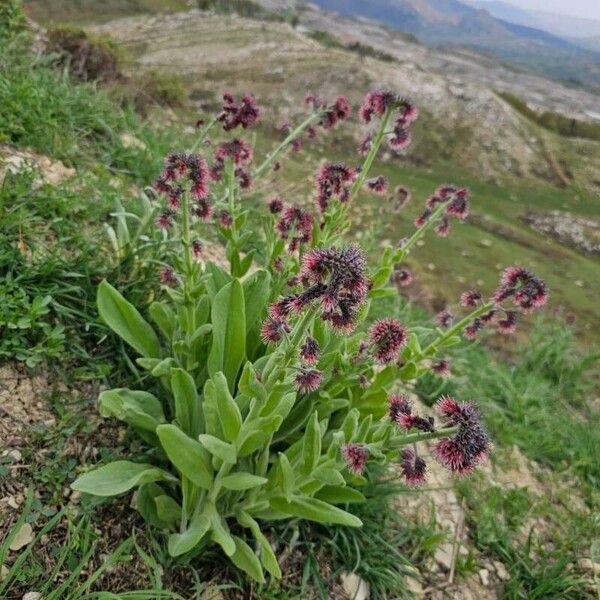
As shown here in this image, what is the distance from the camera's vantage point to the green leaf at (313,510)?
104 inches

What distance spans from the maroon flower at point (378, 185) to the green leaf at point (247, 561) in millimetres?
2265

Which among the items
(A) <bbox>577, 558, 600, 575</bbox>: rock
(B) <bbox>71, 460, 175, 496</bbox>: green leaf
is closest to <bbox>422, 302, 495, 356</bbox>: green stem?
(B) <bbox>71, 460, 175, 496</bbox>: green leaf

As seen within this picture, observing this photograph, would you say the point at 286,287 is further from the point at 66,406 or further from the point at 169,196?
the point at 66,406

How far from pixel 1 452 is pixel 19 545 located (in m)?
0.47

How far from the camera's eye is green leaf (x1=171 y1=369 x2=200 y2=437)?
116 inches

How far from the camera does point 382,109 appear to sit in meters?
3.37

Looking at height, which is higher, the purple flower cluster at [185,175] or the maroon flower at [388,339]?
the purple flower cluster at [185,175]

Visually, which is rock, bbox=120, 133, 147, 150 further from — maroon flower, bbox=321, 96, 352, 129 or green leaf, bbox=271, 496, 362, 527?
green leaf, bbox=271, 496, 362, 527

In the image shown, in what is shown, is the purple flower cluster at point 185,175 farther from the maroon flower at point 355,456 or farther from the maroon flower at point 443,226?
the maroon flower at point 443,226

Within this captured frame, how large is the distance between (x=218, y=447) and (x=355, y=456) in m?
0.60

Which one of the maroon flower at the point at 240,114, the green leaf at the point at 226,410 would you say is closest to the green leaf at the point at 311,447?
the green leaf at the point at 226,410

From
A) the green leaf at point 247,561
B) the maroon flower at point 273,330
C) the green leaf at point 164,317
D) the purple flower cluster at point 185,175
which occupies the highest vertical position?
the purple flower cluster at point 185,175

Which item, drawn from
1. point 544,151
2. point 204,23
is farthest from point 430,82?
point 204,23

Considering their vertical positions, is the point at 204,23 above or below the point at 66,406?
below
